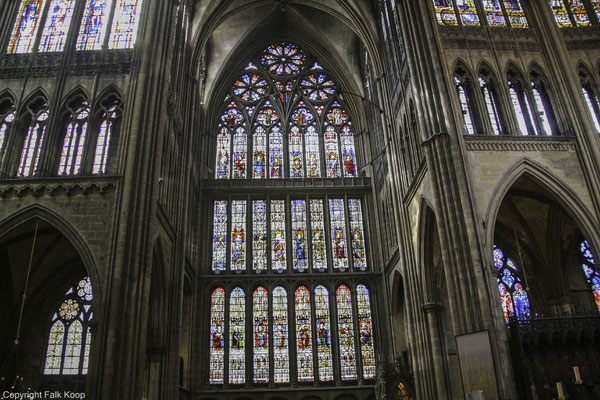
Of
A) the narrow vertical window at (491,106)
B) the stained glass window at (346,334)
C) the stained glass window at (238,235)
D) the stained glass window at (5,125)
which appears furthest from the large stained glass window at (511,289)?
the stained glass window at (5,125)

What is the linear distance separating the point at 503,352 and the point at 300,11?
23.2 metres

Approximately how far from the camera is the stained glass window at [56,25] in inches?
A: 781

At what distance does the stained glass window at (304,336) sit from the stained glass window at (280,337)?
0.56 meters

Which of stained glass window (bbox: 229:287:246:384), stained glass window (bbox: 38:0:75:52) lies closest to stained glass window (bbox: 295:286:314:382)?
stained glass window (bbox: 229:287:246:384)

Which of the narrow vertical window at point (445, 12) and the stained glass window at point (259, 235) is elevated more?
the narrow vertical window at point (445, 12)

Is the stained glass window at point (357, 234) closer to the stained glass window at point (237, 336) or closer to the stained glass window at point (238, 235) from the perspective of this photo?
the stained glass window at point (238, 235)

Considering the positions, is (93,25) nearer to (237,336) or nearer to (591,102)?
(237,336)

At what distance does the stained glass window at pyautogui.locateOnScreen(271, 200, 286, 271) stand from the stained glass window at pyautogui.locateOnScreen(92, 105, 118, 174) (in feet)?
37.3

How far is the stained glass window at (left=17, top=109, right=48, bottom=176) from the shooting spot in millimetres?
17562

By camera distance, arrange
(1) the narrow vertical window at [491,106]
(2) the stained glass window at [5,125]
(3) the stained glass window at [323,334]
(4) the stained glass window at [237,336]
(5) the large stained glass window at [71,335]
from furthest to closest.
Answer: (3) the stained glass window at [323,334]
(4) the stained glass window at [237,336]
(5) the large stained glass window at [71,335]
(1) the narrow vertical window at [491,106]
(2) the stained glass window at [5,125]

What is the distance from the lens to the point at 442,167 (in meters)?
16.7

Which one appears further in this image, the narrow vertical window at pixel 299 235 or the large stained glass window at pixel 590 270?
the narrow vertical window at pixel 299 235

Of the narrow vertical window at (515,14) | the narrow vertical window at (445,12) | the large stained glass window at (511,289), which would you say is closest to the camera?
the narrow vertical window at (445,12)

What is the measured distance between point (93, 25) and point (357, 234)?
15550 millimetres
